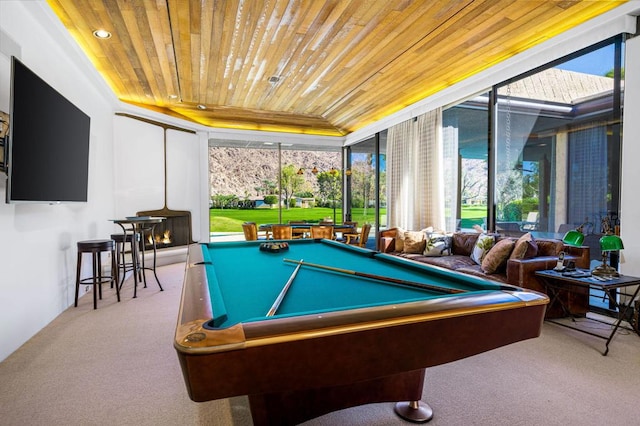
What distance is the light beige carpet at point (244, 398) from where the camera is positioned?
1866 millimetres

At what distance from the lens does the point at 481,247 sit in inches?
163

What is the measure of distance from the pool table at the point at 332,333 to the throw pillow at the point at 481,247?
7.96 ft

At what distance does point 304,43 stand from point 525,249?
3.21 meters

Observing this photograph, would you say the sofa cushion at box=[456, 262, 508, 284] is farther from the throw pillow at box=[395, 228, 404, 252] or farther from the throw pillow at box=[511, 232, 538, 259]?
the throw pillow at box=[395, 228, 404, 252]

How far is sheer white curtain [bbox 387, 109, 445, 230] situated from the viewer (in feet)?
18.6

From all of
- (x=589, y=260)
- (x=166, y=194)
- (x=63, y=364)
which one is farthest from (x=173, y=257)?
(x=589, y=260)

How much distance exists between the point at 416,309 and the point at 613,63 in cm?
390

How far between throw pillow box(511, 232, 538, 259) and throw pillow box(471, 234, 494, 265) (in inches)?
18.6

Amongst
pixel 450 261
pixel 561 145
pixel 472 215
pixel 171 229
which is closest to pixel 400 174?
pixel 472 215

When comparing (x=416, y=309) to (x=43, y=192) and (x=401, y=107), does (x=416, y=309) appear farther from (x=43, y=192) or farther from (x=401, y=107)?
(x=401, y=107)

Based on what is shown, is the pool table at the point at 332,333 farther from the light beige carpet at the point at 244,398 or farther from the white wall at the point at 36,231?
the white wall at the point at 36,231

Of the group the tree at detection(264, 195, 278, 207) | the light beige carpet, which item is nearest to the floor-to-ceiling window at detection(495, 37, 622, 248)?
the light beige carpet

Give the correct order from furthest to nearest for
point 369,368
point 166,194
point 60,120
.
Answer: point 166,194 < point 60,120 < point 369,368

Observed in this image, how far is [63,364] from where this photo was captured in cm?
251
